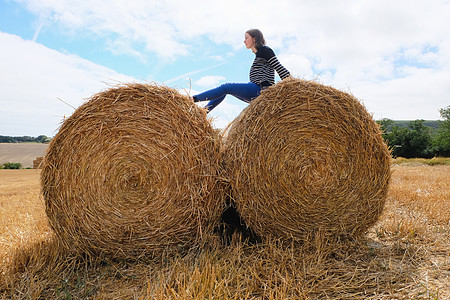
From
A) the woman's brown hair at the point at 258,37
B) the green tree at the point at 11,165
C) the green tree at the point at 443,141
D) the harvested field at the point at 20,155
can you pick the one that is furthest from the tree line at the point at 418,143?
the green tree at the point at 11,165

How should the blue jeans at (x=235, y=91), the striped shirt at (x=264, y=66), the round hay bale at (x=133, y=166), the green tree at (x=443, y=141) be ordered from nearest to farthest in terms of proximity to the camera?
the round hay bale at (x=133, y=166) < the blue jeans at (x=235, y=91) < the striped shirt at (x=264, y=66) < the green tree at (x=443, y=141)

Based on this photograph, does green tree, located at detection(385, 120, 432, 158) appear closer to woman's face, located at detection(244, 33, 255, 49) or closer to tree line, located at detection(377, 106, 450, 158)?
tree line, located at detection(377, 106, 450, 158)

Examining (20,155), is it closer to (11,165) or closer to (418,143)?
(11,165)

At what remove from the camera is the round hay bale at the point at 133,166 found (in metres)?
2.86

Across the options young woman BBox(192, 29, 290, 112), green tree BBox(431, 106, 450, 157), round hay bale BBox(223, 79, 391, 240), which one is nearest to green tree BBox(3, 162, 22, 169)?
young woman BBox(192, 29, 290, 112)

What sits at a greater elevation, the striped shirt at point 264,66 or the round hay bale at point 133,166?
the striped shirt at point 264,66

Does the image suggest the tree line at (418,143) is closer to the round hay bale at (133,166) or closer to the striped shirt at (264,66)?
the striped shirt at (264,66)

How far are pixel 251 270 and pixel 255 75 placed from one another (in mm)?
2392

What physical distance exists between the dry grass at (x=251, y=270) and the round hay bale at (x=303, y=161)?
0.84ft

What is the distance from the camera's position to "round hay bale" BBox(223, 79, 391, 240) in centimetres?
294

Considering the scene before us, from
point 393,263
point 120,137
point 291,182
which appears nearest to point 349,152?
point 291,182

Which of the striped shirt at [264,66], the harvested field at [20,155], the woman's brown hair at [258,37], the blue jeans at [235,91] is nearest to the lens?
the blue jeans at [235,91]

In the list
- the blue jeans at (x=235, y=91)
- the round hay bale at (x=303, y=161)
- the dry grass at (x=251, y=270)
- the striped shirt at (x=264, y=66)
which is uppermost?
the striped shirt at (x=264, y=66)

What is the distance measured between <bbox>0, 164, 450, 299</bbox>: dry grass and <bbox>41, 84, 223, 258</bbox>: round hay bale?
0.95ft
